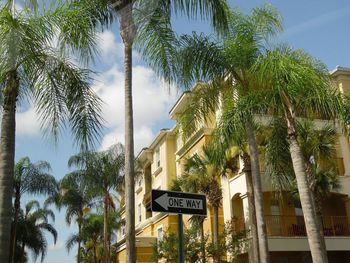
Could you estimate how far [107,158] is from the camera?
1296 inches

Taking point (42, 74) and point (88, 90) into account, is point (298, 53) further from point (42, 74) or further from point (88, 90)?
point (42, 74)

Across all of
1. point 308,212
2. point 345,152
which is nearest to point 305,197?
point 308,212

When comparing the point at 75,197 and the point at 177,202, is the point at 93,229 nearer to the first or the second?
the point at 75,197

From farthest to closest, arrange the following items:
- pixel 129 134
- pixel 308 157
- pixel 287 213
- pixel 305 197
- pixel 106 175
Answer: pixel 106 175
pixel 287 213
pixel 308 157
pixel 305 197
pixel 129 134

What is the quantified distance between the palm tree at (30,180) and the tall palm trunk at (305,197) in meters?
24.5

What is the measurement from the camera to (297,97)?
1281 cm

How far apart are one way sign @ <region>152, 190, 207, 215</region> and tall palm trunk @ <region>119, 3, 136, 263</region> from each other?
136 inches

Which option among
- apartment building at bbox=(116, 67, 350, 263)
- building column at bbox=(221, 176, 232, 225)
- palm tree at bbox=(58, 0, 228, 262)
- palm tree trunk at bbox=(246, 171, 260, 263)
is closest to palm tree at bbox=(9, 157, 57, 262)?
apartment building at bbox=(116, 67, 350, 263)

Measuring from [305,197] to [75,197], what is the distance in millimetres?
34259

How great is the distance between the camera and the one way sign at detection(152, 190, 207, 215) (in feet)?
22.2

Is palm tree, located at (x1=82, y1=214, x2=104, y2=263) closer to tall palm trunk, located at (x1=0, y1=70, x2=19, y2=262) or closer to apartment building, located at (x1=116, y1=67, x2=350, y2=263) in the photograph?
apartment building, located at (x1=116, y1=67, x2=350, y2=263)

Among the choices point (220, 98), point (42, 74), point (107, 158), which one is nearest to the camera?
point (42, 74)

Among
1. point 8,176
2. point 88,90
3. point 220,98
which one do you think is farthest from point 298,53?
point 8,176

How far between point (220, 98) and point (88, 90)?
5.19 meters
